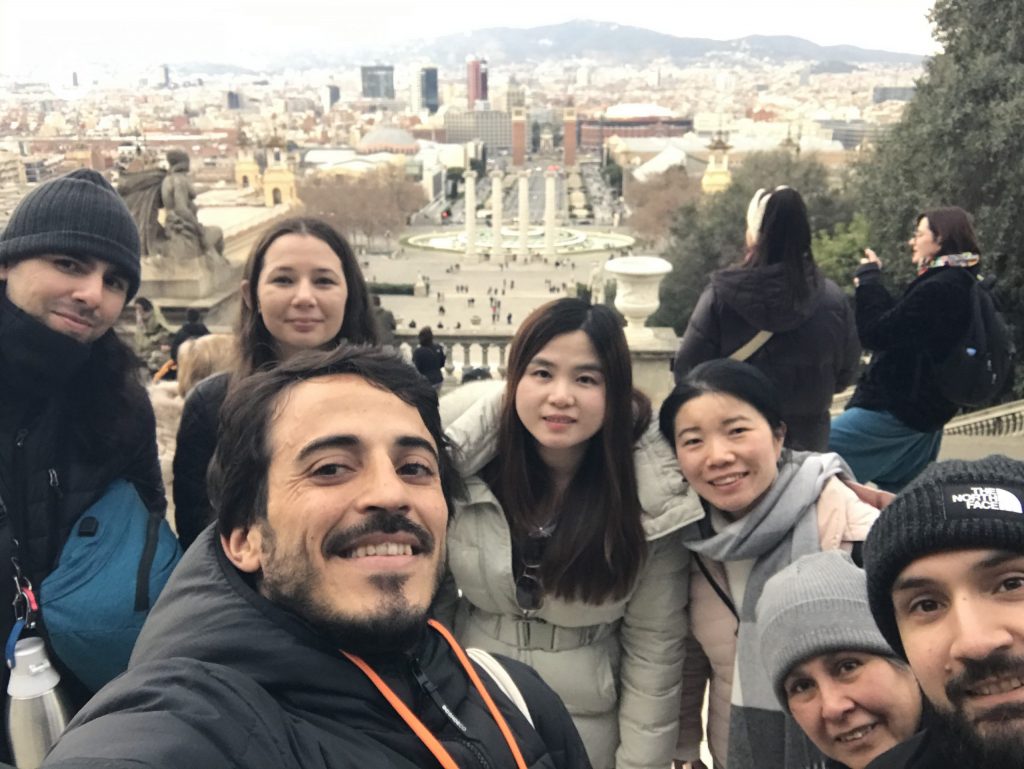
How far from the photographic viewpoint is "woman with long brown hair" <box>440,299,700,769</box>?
2.30 metres

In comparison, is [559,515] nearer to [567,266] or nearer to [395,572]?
[395,572]

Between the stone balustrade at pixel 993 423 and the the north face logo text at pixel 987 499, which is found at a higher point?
the the north face logo text at pixel 987 499

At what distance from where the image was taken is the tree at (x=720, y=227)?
22594 mm

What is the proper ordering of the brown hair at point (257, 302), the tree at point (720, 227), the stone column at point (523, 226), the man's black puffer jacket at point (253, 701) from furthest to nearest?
1. the stone column at point (523, 226)
2. the tree at point (720, 227)
3. the brown hair at point (257, 302)
4. the man's black puffer jacket at point (253, 701)

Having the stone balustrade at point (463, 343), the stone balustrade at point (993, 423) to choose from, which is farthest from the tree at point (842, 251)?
the stone balustrade at point (463, 343)

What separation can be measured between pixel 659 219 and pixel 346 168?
28143 mm

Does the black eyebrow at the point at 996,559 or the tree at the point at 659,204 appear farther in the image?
the tree at the point at 659,204

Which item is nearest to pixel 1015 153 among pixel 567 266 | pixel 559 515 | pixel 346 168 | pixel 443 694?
pixel 559 515

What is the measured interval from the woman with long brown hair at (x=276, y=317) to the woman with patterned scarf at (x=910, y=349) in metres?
2.26

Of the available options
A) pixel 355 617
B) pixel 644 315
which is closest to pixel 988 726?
pixel 355 617

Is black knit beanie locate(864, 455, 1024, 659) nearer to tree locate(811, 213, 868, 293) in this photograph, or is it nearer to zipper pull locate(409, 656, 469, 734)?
zipper pull locate(409, 656, 469, 734)

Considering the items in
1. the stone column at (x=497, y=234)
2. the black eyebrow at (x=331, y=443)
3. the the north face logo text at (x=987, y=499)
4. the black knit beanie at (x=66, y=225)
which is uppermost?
the black knit beanie at (x=66, y=225)

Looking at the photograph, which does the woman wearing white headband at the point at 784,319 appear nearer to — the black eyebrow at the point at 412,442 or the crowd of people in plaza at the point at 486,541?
the crowd of people in plaza at the point at 486,541

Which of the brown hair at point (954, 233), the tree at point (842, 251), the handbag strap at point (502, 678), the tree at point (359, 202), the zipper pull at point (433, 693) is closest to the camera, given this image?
the zipper pull at point (433, 693)
